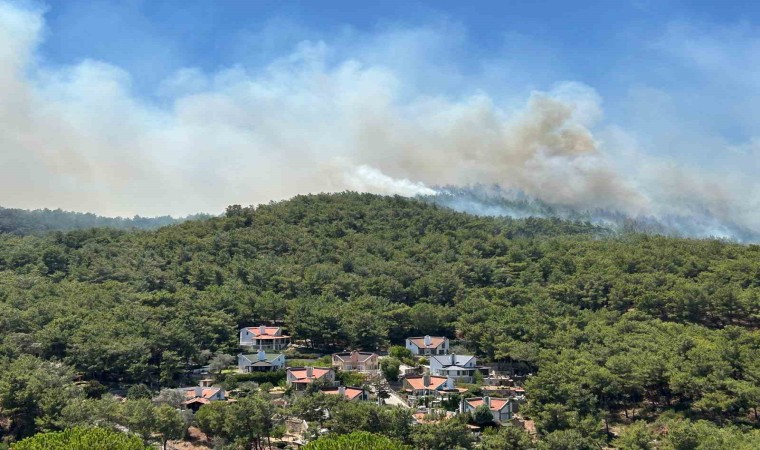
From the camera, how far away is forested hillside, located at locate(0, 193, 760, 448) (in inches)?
1682

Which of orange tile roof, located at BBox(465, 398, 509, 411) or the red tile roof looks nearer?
orange tile roof, located at BBox(465, 398, 509, 411)

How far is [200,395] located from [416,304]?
2182cm

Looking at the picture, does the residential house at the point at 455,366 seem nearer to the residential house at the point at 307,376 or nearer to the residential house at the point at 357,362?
the residential house at the point at 357,362

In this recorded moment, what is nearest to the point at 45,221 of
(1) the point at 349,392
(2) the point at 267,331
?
(2) the point at 267,331

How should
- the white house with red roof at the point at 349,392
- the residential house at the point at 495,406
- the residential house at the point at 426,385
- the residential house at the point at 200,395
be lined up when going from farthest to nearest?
the residential house at the point at 426,385 → the white house with red roof at the point at 349,392 → the residential house at the point at 495,406 → the residential house at the point at 200,395

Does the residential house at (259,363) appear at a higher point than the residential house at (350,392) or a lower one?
higher

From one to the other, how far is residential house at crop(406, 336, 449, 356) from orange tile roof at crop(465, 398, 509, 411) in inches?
437

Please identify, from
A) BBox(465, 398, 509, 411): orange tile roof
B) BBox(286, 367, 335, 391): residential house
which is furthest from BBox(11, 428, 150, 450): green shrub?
BBox(465, 398, 509, 411): orange tile roof

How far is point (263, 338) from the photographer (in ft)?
185

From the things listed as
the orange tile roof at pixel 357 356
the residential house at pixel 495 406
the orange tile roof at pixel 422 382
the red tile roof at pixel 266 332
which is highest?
the red tile roof at pixel 266 332

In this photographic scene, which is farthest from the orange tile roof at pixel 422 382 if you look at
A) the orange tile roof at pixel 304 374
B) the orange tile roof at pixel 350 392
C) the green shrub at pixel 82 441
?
the green shrub at pixel 82 441

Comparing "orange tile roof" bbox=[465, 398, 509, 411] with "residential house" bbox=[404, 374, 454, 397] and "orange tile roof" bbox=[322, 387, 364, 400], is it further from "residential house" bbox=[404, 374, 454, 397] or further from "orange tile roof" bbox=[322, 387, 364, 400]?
"orange tile roof" bbox=[322, 387, 364, 400]

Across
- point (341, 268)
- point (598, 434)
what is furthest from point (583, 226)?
point (598, 434)

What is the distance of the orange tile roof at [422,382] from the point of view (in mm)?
47656
